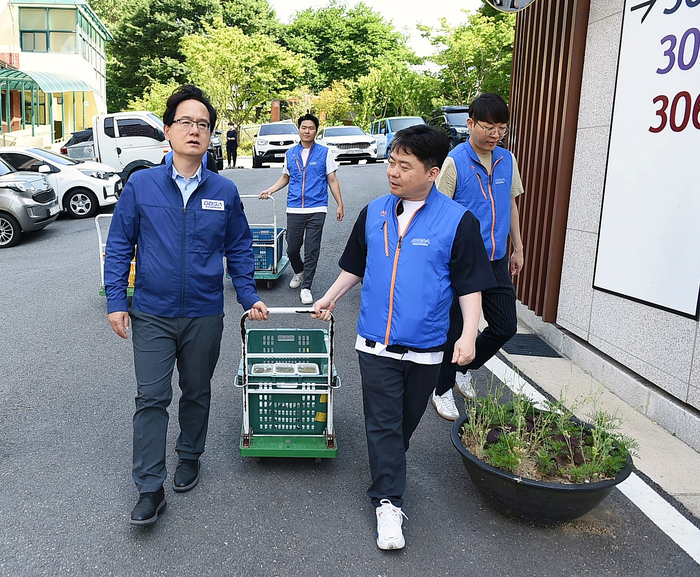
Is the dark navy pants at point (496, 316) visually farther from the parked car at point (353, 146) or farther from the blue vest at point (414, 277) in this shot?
the parked car at point (353, 146)

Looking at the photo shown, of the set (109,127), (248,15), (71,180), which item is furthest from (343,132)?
(248,15)

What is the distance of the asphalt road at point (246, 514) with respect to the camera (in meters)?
3.10

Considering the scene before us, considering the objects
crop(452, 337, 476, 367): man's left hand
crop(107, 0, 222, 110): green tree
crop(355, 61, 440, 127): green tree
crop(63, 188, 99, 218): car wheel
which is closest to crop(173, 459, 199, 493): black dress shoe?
crop(452, 337, 476, 367): man's left hand

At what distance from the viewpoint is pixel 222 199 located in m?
3.50

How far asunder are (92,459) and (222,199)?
183 cm

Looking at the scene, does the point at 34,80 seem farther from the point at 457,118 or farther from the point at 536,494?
the point at 536,494

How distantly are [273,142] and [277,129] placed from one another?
868mm

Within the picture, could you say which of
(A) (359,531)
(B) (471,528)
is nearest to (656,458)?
(B) (471,528)

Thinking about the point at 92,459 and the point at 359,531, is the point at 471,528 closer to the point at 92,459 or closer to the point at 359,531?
the point at 359,531

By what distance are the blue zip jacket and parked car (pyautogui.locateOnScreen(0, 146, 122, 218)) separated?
12.5 metres

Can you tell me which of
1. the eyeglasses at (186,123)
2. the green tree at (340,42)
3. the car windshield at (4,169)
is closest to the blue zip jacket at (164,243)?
the eyeglasses at (186,123)

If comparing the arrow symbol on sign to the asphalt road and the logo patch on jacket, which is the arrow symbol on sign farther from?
the logo patch on jacket

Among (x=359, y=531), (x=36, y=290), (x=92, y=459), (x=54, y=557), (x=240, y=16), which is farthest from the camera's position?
(x=240, y=16)

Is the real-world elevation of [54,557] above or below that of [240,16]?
below
